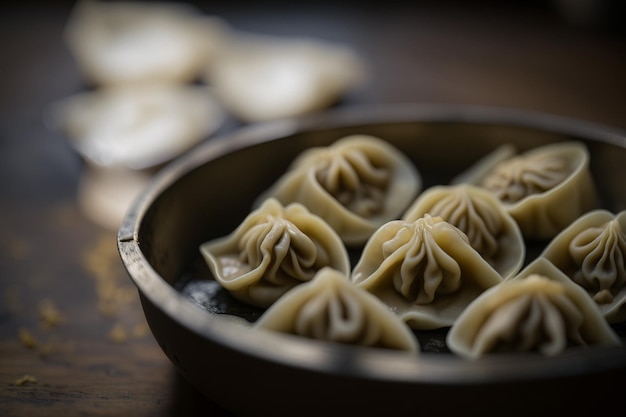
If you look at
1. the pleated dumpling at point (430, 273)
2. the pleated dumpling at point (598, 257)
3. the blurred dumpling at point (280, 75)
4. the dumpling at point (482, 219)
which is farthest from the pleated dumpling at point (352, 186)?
the blurred dumpling at point (280, 75)

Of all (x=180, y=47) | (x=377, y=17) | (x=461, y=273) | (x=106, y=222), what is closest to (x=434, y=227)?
(x=461, y=273)

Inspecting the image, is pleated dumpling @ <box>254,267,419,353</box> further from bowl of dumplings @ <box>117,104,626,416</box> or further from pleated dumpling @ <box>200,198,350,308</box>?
pleated dumpling @ <box>200,198,350,308</box>

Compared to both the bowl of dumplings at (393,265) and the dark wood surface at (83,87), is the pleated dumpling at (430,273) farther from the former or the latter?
the dark wood surface at (83,87)

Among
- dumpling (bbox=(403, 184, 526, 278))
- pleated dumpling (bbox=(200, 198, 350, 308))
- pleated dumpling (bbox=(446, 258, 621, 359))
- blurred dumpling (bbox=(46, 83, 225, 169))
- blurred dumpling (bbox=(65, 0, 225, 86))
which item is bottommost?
blurred dumpling (bbox=(46, 83, 225, 169))

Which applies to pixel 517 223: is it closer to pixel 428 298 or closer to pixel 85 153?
pixel 428 298

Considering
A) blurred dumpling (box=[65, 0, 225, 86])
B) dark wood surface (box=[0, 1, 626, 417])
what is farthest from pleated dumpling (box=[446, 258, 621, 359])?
blurred dumpling (box=[65, 0, 225, 86])
